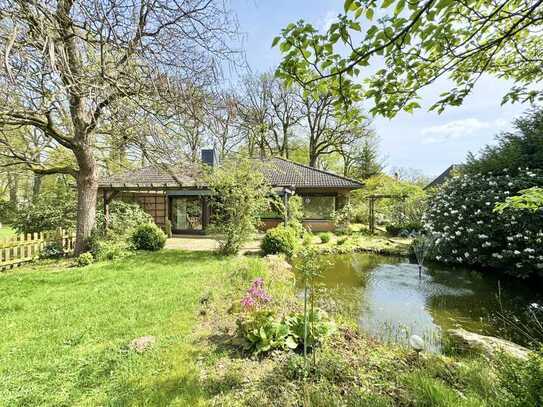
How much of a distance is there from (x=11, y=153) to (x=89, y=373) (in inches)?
328

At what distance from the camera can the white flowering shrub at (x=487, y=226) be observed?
7035 mm

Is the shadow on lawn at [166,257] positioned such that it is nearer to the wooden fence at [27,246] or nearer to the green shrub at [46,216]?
the wooden fence at [27,246]

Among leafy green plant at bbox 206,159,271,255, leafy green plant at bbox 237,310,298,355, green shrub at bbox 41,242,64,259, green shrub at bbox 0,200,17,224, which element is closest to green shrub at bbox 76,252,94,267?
green shrub at bbox 41,242,64,259

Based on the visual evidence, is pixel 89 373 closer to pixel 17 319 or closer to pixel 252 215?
pixel 17 319

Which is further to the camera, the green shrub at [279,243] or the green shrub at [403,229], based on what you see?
the green shrub at [403,229]

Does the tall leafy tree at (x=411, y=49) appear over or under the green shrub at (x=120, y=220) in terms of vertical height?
over

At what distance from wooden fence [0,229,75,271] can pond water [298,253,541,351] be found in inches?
345

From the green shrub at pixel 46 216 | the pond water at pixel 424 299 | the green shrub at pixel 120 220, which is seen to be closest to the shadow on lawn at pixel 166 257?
the green shrub at pixel 120 220

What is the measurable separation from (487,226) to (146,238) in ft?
36.7

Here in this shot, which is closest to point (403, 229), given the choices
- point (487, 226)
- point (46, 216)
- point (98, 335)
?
point (487, 226)

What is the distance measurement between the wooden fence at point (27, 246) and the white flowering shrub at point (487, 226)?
12766 mm

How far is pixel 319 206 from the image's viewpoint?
17453mm

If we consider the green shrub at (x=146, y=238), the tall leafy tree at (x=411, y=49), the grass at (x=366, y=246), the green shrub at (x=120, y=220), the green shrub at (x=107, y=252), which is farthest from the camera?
the grass at (x=366, y=246)

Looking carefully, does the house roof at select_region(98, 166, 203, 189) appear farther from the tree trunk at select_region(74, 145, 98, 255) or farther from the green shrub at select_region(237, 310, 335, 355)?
the green shrub at select_region(237, 310, 335, 355)
